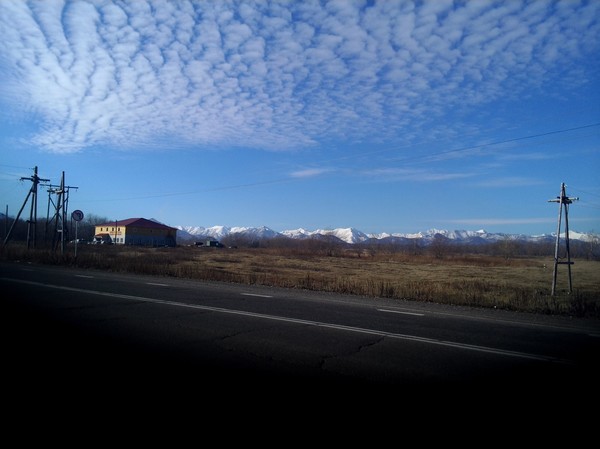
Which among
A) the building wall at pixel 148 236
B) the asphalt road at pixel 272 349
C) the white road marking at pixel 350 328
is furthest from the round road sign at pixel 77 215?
the building wall at pixel 148 236

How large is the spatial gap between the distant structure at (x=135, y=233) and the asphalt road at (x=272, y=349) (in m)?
86.2

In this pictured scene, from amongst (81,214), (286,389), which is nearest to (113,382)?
(286,389)

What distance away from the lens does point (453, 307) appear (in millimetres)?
13695

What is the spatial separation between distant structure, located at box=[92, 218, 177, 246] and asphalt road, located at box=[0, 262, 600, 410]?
8617cm

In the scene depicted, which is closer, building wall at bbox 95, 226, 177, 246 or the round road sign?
the round road sign

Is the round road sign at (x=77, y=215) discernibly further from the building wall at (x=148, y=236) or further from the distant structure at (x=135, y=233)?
the building wall at (x=148, y=236)

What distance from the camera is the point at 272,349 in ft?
21.1

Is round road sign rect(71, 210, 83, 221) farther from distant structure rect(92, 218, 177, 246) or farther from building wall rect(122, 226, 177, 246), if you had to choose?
building wall rect(122, 226, 177, 246)

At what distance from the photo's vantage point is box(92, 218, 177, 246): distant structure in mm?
91562

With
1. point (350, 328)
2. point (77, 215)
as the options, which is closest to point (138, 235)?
point (77, 215)

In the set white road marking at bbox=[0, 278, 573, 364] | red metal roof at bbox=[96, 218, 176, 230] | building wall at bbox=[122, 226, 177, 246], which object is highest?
red metal roof at bbox=[96, 218, 176, 230]

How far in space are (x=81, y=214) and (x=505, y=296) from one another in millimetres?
25090

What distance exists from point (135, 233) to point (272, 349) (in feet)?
309

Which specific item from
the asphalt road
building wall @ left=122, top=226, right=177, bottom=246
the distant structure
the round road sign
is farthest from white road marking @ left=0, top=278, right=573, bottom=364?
the distant structure
